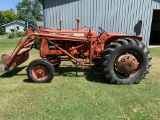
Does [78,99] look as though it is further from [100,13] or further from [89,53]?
[100,13]

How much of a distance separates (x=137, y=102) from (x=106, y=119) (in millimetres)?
974

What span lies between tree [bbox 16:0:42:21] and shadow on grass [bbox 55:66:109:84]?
7944 cm

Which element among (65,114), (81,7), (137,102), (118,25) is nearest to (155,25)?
(118,25)

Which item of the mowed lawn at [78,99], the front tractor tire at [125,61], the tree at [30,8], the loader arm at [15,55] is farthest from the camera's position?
the tree at [30,8]

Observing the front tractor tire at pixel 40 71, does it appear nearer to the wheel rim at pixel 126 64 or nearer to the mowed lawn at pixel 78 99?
the mowed lawn at pixel 78 99

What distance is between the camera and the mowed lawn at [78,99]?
11.3 ft

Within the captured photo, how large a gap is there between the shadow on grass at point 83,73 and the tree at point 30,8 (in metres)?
79.4

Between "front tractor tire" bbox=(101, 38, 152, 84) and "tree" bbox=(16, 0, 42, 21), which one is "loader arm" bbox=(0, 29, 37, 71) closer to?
"front tractor tire" bbox=(101, 38, 152, 84)

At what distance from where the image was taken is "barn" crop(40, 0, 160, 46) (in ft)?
32.8

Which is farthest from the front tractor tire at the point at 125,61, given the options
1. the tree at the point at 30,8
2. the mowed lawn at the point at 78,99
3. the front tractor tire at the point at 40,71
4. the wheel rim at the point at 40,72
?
the tree at the point at 30,8

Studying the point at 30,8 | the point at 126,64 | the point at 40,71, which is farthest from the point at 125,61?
the point at 30,8

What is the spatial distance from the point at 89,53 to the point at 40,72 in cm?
141

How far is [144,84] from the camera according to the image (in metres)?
4.92

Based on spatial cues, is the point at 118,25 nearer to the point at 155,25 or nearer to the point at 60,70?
the point at 60,70
